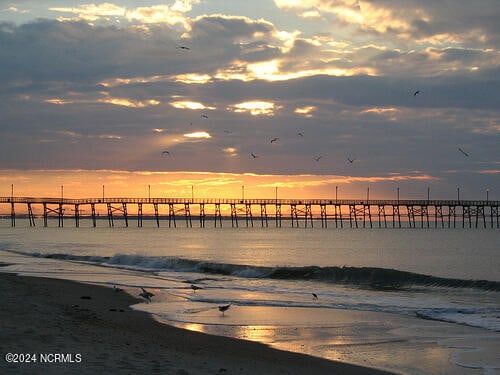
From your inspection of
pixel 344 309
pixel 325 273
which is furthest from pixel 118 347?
pixel 325 273

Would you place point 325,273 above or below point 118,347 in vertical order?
below

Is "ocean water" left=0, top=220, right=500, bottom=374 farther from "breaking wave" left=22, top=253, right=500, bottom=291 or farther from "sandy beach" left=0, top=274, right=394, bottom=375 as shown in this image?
"sandy beach" left=0, top=274, right=394, bottom=375

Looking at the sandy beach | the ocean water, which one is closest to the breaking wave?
the ocean water

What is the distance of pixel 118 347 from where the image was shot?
1005 cm

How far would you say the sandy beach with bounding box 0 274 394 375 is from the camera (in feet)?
28.3

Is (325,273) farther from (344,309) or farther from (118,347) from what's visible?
(118,347)

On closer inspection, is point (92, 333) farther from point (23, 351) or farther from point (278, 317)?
point (278, 317)

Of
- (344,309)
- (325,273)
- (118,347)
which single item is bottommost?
(325,273)

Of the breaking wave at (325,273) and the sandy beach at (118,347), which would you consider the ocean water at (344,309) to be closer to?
the breaking wave at (325,273)

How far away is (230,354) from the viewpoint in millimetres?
10781

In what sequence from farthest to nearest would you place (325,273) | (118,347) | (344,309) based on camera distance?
Result: (325,273) → (344,309) → (118,347)

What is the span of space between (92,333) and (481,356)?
663 centimetres

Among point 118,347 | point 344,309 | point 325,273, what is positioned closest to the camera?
point 118,347

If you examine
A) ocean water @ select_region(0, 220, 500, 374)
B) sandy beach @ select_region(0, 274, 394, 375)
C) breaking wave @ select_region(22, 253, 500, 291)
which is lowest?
breaking wave @ select_region(22, 253, 500, 291)
